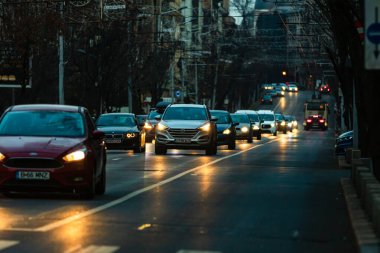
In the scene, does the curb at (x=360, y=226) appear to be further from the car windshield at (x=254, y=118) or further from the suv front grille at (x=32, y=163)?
the car windshield at (x=254, y=118)

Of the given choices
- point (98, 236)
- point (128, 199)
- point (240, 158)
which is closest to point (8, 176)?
point (128, 199)

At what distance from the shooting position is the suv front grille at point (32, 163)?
645 inches


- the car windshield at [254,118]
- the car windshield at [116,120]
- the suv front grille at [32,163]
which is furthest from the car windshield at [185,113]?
the car windshield at [254,118]

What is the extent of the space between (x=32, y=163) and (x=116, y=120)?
24.2 metres

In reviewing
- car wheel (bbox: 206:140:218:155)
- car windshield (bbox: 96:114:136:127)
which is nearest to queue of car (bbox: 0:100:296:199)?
car wheel (bbox: 206:140:218:155)

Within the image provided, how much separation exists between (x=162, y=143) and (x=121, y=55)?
29.9m

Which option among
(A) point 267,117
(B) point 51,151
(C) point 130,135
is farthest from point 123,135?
(A) point 267,117

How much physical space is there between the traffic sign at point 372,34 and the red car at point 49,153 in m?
6.65

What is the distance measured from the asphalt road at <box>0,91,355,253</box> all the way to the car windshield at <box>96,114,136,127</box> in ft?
50.5

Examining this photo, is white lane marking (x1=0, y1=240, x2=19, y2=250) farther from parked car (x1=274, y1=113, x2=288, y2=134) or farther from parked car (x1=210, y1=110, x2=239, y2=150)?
parked car (x1=274, y1=113, x2=288, y2=134)

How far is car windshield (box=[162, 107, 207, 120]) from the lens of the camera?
37.8m

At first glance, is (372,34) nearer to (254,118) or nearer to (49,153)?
(49,153)

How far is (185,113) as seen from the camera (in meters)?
38.0

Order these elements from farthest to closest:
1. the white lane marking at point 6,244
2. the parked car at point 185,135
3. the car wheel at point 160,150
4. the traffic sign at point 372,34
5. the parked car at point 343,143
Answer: the car wheel at point 160,150
the parked car at point 185,135
the parked car at point 343,143
the white lane marking at point 6,244
the traffic sign at point 372,34
